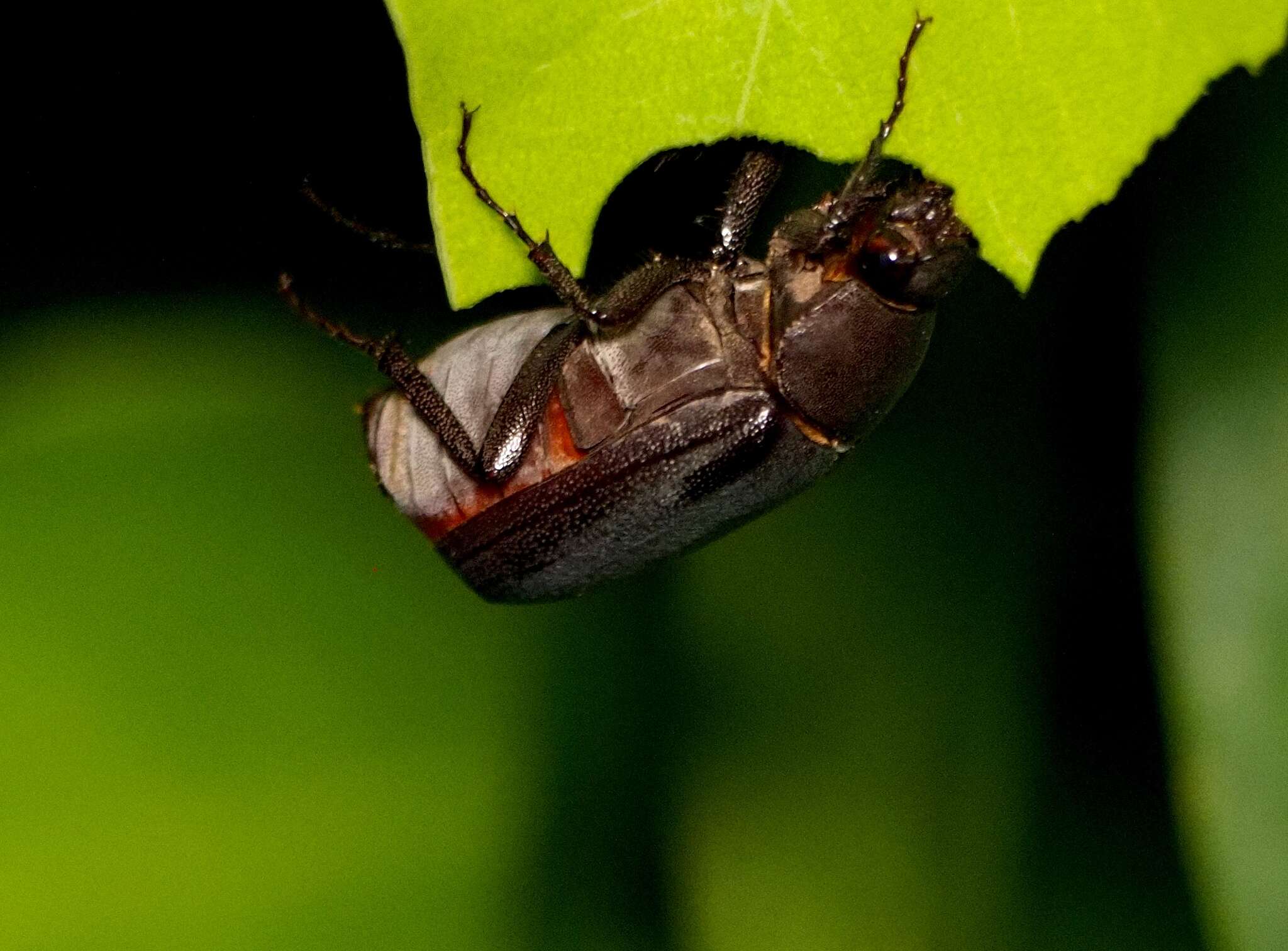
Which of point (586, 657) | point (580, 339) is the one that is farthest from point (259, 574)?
point (580, 339)

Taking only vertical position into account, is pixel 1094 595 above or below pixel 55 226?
below

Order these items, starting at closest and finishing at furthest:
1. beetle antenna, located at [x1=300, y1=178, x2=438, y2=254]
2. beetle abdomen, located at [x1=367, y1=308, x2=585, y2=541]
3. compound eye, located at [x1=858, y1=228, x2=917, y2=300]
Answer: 1. compound eye, located at [x1=858, y1=228, x2=917, y2=300]
2. beetle abdomen, located at [x1=367, y1=308, x2=585, y2=541]
3. beetle antenna, located at [x1=300, y1=178, x2=438, y2=254]

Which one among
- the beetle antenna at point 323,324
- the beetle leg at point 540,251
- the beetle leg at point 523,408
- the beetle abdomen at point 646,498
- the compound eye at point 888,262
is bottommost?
the beetle abdomen at point 646,498

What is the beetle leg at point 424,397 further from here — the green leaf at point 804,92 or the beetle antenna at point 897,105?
the beetle antenna at point 897,105

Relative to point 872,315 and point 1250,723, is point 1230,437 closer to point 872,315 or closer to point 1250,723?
point 1250,723

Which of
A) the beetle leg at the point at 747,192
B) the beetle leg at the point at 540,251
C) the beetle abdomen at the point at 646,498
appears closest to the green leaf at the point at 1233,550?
the beetle abdomen at the point at 646,498

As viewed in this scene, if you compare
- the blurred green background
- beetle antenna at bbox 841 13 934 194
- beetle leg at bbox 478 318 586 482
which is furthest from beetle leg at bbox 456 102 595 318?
beetle antenna at bbox 841 13 934 194

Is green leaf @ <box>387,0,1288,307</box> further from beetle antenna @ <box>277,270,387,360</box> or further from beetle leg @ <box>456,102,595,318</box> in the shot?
beetle antenna @ <box>277,270,387,360</box>
